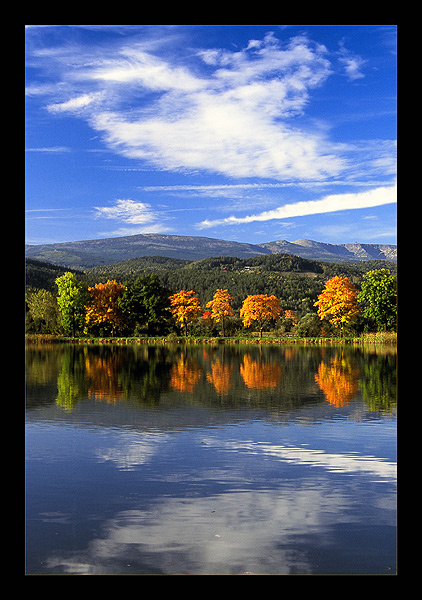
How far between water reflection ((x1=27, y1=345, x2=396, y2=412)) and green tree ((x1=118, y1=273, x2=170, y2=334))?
14655mm

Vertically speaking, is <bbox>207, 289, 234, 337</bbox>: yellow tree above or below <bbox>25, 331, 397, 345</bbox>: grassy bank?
above

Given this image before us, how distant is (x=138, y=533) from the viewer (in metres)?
4.76

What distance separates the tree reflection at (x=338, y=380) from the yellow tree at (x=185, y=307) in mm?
17185

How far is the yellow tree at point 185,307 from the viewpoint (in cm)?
3766

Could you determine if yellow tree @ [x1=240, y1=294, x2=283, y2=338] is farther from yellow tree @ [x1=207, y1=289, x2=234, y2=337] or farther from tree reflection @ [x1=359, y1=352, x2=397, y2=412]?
tree reflection @ [x1=359, y1=352, x2=397, y2=412]

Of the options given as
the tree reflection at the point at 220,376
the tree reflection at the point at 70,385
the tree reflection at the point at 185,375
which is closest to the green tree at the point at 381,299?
the tree reflection at the point at 220,376

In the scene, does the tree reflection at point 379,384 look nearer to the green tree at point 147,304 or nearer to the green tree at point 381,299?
the green tree at point 381,299

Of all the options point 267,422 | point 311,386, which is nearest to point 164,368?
point 311,386

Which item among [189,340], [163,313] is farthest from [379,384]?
[163,313]

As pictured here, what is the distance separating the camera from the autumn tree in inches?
1481

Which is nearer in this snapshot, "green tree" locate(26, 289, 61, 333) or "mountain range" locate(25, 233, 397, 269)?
"green tree" locate(26, 289, 61, 333)

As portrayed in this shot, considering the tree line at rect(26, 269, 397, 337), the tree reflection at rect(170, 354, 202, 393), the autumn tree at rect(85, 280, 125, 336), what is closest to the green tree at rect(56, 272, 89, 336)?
the tree line at rect(26, 269, 397, 337)
